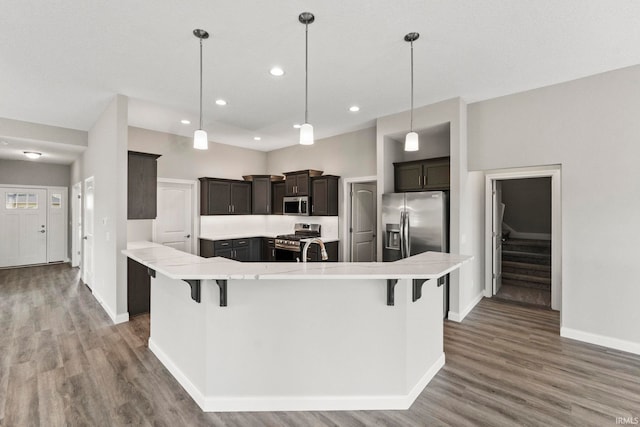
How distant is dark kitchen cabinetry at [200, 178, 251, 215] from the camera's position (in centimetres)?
600

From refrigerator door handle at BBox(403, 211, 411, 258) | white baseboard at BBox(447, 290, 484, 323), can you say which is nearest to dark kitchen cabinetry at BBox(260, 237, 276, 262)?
refrigerator door handle at BBox(403, 211, 411, 258)

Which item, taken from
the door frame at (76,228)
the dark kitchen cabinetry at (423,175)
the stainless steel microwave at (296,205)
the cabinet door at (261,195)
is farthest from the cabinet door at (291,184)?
the door frame at (76,228)

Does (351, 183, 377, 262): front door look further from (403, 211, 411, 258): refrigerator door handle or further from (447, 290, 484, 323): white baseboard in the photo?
(447, 290, 484, 323): white baseboard

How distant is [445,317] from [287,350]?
2.71 meters

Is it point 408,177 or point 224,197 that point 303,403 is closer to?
point 408,177

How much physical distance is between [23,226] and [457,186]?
9.54m

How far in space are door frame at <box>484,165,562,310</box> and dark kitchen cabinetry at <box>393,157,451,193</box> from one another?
812 mm

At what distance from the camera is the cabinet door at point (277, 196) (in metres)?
6.51

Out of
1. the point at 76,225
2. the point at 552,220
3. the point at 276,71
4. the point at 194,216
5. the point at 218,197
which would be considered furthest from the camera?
the point at 76,225

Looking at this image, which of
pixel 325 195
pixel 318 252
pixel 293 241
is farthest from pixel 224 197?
pixel 318 252

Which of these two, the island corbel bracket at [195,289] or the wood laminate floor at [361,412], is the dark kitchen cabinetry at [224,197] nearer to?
the wood laminate floor at [361,412]

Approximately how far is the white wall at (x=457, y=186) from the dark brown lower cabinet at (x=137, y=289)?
3392mm

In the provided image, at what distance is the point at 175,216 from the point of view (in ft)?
19.0

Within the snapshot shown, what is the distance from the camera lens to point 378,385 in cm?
218
